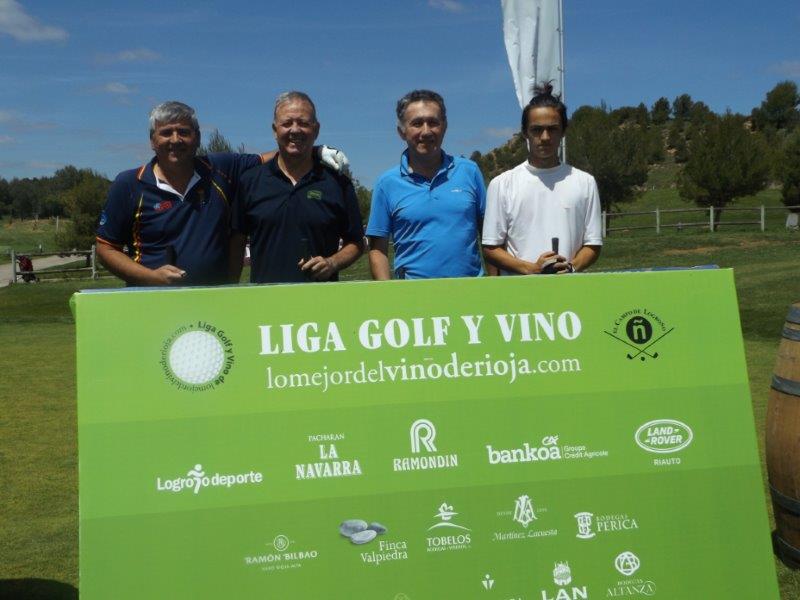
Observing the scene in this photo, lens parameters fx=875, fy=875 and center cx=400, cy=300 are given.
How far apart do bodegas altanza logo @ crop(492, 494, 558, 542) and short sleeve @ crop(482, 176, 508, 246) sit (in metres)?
1.43

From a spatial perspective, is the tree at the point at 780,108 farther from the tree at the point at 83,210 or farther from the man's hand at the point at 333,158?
the man's hand at the point at 333,158

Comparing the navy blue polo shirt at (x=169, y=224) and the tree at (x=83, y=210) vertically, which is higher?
the tree at (x=83, y=210)

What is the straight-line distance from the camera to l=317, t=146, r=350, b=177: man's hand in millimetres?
4320

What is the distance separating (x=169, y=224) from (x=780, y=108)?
315 ft

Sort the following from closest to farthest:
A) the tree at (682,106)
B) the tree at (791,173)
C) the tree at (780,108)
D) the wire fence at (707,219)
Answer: the wire fence at (707,219) → the tree at (791,173) → the tree at (780,108) → the tree at (682,106)

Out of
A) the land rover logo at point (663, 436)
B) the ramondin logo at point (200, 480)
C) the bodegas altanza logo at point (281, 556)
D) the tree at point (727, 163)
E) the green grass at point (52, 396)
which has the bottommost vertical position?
the green grass at point (52, 396)

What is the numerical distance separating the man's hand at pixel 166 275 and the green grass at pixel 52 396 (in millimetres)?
1607

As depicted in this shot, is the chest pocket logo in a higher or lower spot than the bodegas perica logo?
higher

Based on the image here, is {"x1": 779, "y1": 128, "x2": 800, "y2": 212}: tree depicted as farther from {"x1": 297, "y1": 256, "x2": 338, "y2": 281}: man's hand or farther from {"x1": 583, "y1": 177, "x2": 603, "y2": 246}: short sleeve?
{"x1": 297, "y1": 256, "x2": 338, "y2": 281}: man's hand

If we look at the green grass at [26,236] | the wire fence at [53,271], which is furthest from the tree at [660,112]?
the wire fence at [53,271]

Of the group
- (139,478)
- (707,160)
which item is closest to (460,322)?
(139,478)

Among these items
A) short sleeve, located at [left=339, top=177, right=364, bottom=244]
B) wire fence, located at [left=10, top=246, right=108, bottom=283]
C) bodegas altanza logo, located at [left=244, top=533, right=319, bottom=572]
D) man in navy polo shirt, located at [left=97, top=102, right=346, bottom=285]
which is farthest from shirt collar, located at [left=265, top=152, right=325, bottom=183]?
wire fence, located at [left=10, top=246, right=108, bottom=283]

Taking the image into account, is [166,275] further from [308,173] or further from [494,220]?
[494,220]

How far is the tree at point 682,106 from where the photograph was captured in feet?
359
